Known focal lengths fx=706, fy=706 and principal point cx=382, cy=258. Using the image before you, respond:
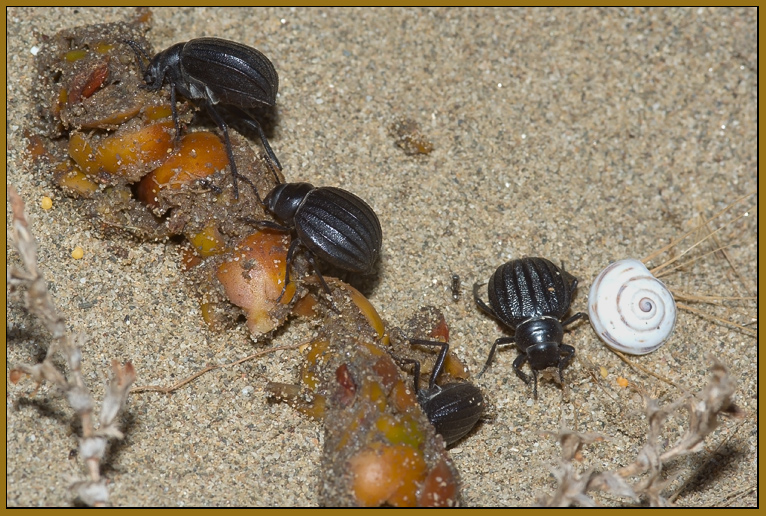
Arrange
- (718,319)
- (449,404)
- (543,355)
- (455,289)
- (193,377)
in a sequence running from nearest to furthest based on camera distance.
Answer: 1. (449,404)
2. (193,377)
3. (543,355)
4. (455,289)
5. (718,319)

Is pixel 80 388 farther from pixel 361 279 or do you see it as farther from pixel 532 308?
pixel 532 308

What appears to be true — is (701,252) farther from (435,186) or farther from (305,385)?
(305,385)

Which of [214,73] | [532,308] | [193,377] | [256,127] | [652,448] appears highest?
[214,73]

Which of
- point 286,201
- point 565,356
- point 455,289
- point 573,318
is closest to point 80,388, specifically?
point 286,201

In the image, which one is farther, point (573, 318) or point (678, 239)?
point (678, 239)

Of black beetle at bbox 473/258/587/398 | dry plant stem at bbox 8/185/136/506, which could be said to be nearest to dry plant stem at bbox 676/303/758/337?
black beetle at bbox 473/258/587/398

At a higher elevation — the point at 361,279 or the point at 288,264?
the point at 288,264

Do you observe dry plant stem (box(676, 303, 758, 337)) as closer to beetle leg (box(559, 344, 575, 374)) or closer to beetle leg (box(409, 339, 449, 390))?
beetle leg (box(559, 344, 575, 374))

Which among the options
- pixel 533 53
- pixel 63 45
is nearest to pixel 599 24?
pixel 533 53
